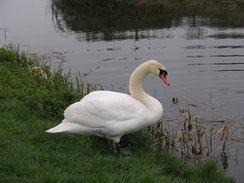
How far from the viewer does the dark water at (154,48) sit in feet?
33.0

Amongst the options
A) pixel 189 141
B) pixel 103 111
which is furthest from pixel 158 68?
pixel 189 141

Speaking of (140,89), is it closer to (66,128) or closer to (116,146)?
(116,146)

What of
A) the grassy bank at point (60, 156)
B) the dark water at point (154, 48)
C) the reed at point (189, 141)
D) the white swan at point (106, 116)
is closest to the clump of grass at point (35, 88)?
the grassy bank at point (60, 156)

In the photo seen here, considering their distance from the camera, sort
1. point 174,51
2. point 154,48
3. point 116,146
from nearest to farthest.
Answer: point 116,146
point 174,51
point 154,48

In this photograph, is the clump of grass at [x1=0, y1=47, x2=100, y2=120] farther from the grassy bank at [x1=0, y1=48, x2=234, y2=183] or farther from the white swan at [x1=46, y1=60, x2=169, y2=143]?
the white swan at [x1=46, y1=60, x2=169, y2=143]

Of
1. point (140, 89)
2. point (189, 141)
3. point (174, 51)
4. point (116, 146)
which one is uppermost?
point (174, 51)

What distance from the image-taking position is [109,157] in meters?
5.35

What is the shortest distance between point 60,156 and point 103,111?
0.84m

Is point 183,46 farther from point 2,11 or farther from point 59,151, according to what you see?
point 2,11

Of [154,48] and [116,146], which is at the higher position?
[154,48]

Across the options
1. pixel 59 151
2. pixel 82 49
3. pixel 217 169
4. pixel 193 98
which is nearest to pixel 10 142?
pixel 59 151

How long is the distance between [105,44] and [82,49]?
3.66ft

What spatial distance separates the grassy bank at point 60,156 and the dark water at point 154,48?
134 centimetres

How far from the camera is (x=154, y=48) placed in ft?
50.7
